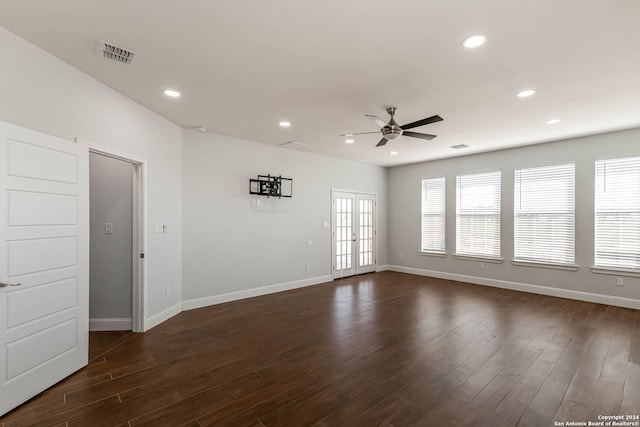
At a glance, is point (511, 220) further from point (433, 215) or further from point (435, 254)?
point (435, 254)

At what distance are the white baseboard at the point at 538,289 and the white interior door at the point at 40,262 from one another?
686 centimetres

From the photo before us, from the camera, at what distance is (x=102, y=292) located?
3.86 m

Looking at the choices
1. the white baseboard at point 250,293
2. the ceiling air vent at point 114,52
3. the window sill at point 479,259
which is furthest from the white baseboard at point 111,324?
the window sill at point 479,259

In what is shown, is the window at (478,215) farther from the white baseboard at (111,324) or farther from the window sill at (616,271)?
the white baseboard at (111,324)

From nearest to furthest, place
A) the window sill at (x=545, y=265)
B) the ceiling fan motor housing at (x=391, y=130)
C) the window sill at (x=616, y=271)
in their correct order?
the ceiling fan motor housing at (x=391, y=130) → the window sill at (x=616, y=271) → the window sill at (x=545, y=265)

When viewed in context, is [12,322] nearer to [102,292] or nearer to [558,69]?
[102,292]

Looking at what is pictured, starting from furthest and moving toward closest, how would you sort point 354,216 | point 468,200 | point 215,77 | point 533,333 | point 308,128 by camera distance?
1. point 354,216
2. point 468,200
3. point 308,128
4. point 533,333
5. point 215,77

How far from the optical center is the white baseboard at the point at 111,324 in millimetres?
3852

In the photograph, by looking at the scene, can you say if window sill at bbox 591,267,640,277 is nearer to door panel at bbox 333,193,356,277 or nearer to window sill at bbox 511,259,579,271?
window sill at bbox 511,259,579,271

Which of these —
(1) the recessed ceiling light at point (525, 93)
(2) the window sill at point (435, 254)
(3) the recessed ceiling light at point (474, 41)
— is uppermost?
(3) the recessed ceiling light at point (474, 41)

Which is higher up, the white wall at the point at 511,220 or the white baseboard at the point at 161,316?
the white wall at the point at 511,220

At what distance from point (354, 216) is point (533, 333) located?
4.41 meters

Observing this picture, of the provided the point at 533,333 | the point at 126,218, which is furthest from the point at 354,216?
the point at 126,218

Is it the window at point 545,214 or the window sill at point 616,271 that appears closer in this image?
the window sill at point 616,271
